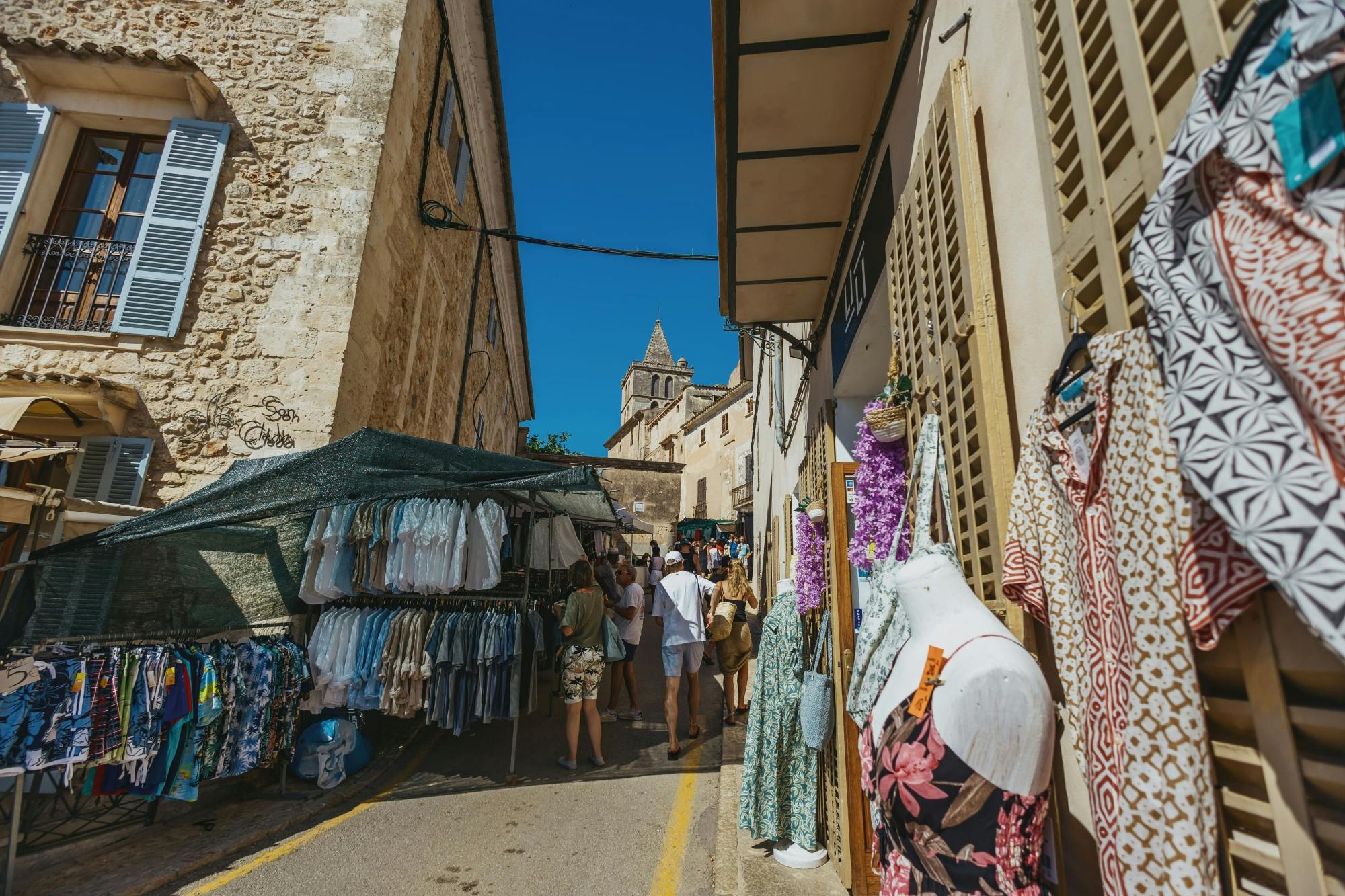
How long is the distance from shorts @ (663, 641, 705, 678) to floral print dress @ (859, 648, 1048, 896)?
482cm

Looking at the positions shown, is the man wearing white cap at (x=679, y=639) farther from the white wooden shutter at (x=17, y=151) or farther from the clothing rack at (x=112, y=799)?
the white wooden shutter at (x=17, y=151)

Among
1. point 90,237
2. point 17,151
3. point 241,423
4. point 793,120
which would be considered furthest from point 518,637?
point 17,151

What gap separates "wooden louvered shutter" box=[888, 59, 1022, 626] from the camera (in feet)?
6.17

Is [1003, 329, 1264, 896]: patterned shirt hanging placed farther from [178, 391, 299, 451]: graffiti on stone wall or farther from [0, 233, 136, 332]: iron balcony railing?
[0, 233, 136, 332]: iron balcony railing

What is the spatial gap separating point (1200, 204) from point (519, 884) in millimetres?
4421

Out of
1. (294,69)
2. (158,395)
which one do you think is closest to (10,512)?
(158,395)

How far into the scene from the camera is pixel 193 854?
381 cm

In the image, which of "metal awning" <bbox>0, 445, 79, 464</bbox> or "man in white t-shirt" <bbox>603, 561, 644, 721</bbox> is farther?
"man in white t-shirt" <bbox>603, 561, 644, 721</bbox>

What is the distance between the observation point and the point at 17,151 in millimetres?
6895

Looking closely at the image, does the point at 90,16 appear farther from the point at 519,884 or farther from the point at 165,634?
the point at 519,884

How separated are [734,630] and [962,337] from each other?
505 cm

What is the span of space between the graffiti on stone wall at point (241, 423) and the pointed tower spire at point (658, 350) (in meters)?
56.7

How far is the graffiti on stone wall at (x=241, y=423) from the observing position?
6.56m

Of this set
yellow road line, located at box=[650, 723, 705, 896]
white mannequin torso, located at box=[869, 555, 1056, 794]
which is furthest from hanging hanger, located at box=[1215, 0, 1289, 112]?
yellow road line, located at box=[650, 723, 705, 896]
